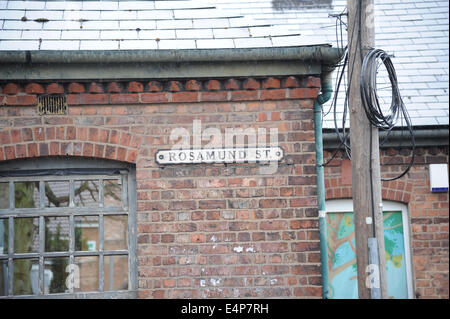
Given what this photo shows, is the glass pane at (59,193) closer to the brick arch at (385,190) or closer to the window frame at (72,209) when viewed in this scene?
the window frame at (72,209)

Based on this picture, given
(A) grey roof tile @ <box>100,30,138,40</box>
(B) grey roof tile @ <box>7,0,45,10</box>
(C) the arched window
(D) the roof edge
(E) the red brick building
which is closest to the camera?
(D) the roof edge

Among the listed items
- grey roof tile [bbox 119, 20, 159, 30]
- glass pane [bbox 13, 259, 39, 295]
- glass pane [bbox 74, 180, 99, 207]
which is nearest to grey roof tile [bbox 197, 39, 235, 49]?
grey roof tile [bbox 119, 20, 159, 30]

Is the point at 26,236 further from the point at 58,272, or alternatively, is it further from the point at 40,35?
the point at 40,35

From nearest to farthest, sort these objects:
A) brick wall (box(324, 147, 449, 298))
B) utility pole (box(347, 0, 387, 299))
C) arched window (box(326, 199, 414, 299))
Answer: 1. utility pole (box(347, 0, 387, 299))
2. brick wall (box(324, 147, 449, 298))
3. arched window (box(326, 199, 414, 299))

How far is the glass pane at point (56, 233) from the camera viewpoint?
5.45 metres

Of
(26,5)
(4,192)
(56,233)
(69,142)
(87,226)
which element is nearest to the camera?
(69,142)

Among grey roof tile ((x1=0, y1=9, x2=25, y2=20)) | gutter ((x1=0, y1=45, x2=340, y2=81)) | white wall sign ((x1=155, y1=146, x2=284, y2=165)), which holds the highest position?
grey roof tile ((x1=0, y1=9, x2=25, y2=20))

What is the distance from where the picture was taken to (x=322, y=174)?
5473mm

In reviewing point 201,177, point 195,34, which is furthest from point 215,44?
point 201,177

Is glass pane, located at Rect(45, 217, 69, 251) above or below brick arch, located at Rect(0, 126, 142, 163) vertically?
below

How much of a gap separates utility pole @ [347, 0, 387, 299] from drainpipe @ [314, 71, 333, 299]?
0.64 meters

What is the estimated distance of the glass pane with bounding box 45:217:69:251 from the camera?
545 cm

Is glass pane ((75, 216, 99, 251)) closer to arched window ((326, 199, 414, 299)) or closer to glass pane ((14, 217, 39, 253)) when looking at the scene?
glass pane ((14, 217, 39, 253))

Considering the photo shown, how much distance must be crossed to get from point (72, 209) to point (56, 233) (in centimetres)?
45
